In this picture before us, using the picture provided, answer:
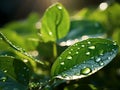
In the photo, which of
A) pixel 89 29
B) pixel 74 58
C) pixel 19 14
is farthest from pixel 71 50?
pixel 19 14

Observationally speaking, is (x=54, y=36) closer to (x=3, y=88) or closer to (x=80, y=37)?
(x=80, y=37)

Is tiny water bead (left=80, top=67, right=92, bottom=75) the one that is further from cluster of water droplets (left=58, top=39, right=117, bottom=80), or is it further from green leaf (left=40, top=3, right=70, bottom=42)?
green leaf (left=40, top=3, right=70, bottom=42)

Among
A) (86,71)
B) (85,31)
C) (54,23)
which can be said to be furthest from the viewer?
(85,31)

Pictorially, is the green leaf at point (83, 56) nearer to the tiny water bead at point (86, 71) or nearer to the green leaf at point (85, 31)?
the tiny water bead at point (86, 71)

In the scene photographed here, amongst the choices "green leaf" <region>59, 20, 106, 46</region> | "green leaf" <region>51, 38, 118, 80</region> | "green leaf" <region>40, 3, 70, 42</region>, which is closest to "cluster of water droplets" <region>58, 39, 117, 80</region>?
"green leaf" <region>51, 38, 118, 80</region>

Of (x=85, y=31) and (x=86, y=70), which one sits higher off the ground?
(x=85, y=31)

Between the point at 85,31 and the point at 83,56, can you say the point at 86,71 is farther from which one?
the point at 85,31

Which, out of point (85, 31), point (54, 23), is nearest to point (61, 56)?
point (54, 23)
